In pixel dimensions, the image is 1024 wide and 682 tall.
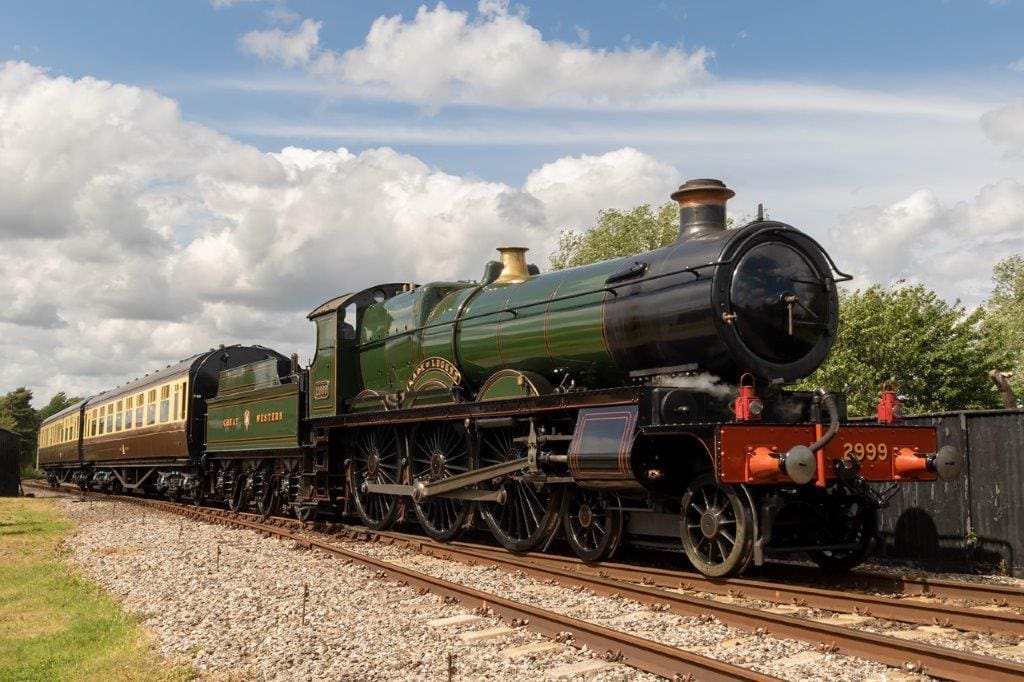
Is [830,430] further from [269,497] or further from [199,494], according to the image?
[199,494]

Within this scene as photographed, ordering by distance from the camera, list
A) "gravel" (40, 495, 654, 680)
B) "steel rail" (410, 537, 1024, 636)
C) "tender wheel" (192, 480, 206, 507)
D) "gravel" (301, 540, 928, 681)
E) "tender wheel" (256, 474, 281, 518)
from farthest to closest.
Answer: "tender wheel" (192, 480, 206, 507), "tender wheel" (256, 474, 281, 518), "steel rail" (410, 537, 1024, 636), "gravel" (40, 495, 654, 680), "gravel" (301, 540, 928, 681)

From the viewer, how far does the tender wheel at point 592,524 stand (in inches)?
364

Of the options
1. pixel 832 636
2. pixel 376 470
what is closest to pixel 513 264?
pixel 376 470

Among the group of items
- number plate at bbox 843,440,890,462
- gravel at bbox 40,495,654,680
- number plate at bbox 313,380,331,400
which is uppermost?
number plate at bbox 313,380,331,400

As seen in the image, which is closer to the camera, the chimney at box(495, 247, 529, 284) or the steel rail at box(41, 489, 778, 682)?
the steel rail at box(41, 489, 778, 682)

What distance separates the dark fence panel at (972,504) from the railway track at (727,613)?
78.8 inches

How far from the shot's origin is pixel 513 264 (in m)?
12.2

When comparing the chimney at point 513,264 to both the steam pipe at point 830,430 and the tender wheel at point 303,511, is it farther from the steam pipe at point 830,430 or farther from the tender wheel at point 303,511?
the tender wheel at point 303,511

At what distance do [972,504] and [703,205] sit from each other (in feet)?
14.0

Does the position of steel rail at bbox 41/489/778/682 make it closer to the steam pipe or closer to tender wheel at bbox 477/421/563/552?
tender wheel at bbox 477/421/563/552

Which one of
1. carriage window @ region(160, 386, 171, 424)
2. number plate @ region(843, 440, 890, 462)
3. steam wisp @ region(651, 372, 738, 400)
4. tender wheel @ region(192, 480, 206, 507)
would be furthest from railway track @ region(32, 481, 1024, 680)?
carriage window @ region(160, 386, 171, 424)

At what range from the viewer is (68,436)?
32250 millimetres

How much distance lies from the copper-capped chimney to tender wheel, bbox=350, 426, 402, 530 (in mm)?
5385

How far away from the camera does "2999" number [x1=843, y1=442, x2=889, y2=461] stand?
26.3ft
